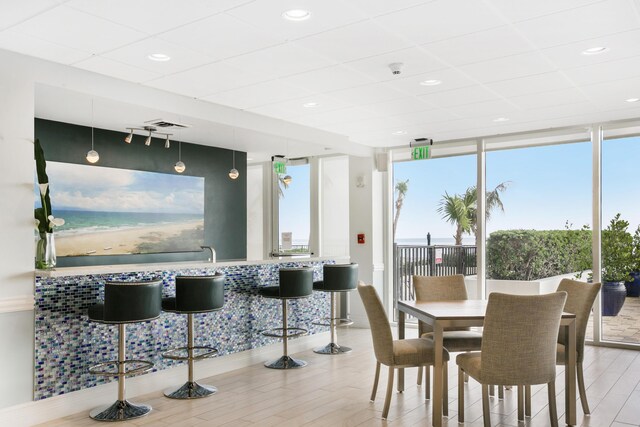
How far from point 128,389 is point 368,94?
342 centimetres

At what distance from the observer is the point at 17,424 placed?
3.99 meters

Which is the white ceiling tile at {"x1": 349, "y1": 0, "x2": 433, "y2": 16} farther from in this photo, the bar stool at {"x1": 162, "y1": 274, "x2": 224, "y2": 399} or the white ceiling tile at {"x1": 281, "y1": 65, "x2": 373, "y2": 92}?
the bar stool at {"x1": 162, "y1": 274, "x2": 224, "y2": 399}

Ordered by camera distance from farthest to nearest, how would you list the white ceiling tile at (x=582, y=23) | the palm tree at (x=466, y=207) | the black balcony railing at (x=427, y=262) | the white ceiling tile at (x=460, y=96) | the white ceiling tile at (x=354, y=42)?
the black balcony railing at (x=427, y=262), the palm tree at (x=466, y=207), the white ceiling tile at (x=460, y=96), the white ceiling tile at (x=354, y=42), the white ceiling tile at (x=582, y=23)

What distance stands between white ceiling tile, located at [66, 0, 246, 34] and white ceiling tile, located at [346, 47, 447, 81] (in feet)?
4.53

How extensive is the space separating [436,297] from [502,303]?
177 centimetres

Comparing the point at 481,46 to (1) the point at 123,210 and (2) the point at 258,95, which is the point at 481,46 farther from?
(1) the point at 123,210

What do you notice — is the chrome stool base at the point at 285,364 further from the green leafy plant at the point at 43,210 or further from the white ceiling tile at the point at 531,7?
the white ceiling tile at the point at 531,7

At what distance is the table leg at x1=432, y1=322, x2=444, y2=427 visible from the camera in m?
3.83

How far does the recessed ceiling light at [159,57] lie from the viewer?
13.7 feet

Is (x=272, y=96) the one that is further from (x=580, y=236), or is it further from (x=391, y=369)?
(x=580, y=236)

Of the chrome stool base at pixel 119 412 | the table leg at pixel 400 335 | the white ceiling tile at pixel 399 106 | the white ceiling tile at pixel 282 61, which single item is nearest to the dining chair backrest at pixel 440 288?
the table leg at pixel 400 335

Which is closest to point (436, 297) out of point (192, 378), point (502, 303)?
point (502, 303)

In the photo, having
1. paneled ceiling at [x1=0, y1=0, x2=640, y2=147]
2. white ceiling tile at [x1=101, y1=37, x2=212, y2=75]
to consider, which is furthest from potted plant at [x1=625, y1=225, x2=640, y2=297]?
white ceiling tile at [x1=101, y1=37, x2=212, y2=75]

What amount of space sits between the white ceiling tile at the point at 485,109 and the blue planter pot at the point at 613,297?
2554 mm
